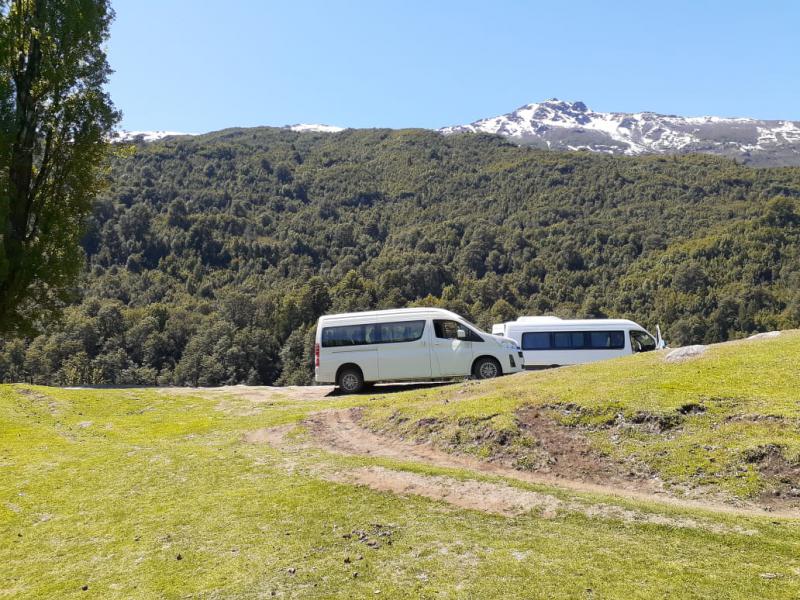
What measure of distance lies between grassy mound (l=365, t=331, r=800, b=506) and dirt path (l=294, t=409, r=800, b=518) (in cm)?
36

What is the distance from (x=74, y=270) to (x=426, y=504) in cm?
1089

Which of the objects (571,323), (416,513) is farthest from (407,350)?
(416,513)

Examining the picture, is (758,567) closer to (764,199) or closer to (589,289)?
(589,289)

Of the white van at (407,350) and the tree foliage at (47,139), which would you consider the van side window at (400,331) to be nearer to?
the white van at (407,350)

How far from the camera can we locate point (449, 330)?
20703 millimetres

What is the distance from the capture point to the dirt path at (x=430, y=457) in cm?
899

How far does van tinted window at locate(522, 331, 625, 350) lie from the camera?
2700 cm

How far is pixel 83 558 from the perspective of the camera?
773 cm

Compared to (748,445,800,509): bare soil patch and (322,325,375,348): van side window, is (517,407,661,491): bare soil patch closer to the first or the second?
(748,445,800,509): bare soil patch

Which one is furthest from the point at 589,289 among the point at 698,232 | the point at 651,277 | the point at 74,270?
the point at 74,270

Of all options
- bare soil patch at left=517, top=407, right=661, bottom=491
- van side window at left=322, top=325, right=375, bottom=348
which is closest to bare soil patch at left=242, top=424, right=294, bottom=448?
van side window at left=322, top=325, right=375, bottom=348

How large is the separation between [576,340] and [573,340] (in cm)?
14

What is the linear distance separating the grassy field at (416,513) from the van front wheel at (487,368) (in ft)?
12.2

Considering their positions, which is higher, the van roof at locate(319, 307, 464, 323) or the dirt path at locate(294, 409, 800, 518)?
the van roof at locate(319, 307, 464, 323)
